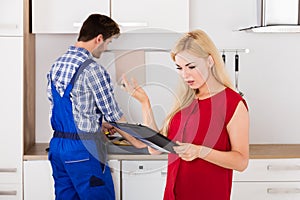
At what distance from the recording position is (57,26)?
326cm

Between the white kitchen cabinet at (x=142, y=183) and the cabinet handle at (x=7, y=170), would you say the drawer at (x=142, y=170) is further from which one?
the cabinet handle at (x=7, y=170)

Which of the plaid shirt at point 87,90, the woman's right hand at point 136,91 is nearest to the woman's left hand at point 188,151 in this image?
the woman's right hand at point 136,91

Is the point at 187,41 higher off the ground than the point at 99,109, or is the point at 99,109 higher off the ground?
the point at 187,41

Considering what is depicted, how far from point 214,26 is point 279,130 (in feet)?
2.39

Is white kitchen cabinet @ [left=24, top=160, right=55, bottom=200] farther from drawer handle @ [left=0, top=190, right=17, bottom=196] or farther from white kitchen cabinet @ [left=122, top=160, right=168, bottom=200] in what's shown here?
white kitchen cabinet @ [left=122, top=160, right=168, bottom=200]

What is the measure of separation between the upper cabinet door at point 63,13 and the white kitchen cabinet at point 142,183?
2.63 ft

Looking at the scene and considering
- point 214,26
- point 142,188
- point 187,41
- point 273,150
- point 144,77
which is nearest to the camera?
point 187,41

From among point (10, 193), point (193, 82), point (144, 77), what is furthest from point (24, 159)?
point (193, 82)

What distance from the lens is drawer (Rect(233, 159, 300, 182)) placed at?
3.15 meters

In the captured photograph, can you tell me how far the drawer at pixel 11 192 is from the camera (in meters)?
3.17

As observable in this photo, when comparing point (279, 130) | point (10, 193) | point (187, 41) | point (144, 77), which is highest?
point (187, 41)

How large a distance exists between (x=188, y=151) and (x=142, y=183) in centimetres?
126

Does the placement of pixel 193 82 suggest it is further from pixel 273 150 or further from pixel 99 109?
pixel 273 150

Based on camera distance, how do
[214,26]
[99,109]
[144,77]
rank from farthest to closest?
[214,26] → [99,109] → [144,77]
